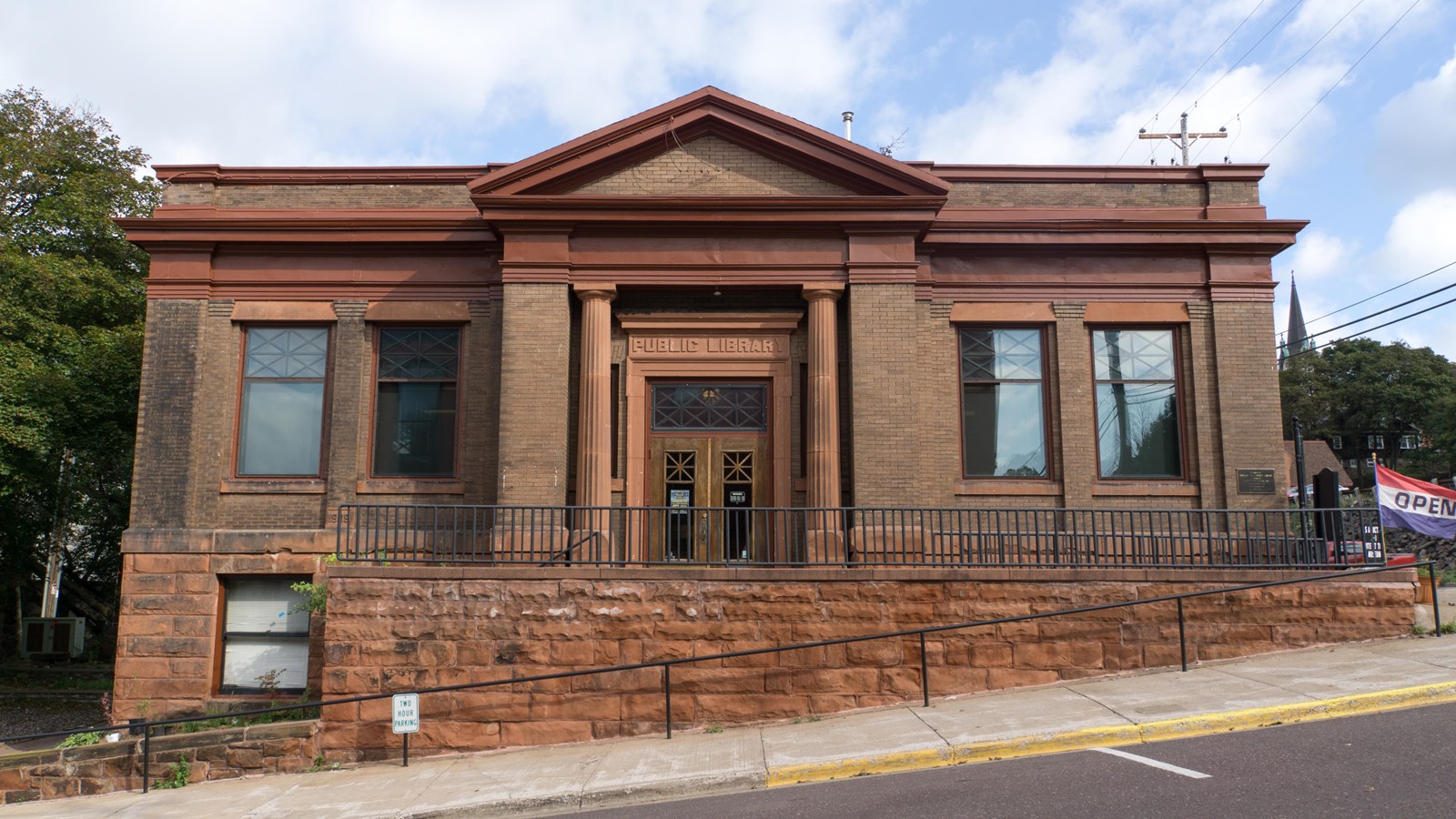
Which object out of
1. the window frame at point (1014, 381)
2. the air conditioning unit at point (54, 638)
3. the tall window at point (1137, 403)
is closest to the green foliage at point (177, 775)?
the window frame at point (1014, 381)

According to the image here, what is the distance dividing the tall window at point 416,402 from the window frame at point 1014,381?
25.6ft

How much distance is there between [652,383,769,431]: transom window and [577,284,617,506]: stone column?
3.34 ft

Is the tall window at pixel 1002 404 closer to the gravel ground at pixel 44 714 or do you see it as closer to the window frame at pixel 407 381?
the window frame at pixel 407 381

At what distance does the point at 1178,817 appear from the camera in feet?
21.8

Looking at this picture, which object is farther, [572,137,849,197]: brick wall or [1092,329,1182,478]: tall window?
[1092,329,1182,478]: tall window

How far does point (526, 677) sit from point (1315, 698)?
804 cm

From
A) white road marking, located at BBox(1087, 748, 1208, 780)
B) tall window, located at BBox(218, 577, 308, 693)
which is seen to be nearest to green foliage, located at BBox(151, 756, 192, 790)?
tall window, located at BBox(218, 577, 308, 693)

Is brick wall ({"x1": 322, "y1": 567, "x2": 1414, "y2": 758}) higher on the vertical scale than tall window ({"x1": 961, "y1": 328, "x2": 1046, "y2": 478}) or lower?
lower

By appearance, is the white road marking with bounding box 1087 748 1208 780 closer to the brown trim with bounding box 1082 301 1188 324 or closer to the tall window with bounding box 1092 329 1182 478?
the tall window with bounding box 1092 329 1182 478

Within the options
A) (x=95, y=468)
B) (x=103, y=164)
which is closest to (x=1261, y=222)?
(x=95, y=468)

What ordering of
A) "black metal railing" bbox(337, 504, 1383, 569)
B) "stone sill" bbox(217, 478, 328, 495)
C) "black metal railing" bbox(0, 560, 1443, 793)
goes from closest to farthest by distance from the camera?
"black metal railing" bbox(0, 560, 1443, 793) → "black metal railing" bbox(337, 504, 1383, 569) → "stone sill" bbox(217, 478, 328, 495)

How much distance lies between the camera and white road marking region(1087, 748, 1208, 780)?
755cm

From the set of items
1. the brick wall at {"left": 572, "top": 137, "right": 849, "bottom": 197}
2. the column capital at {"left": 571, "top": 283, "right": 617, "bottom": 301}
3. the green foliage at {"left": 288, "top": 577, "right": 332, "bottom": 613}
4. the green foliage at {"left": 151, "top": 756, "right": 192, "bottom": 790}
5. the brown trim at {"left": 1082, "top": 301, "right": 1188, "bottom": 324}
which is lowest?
the green foliage at {"left": 151, "top": 756, "right": 192, "bottom": 790}

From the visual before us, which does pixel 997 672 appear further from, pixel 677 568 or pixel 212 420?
pixel 212 420
